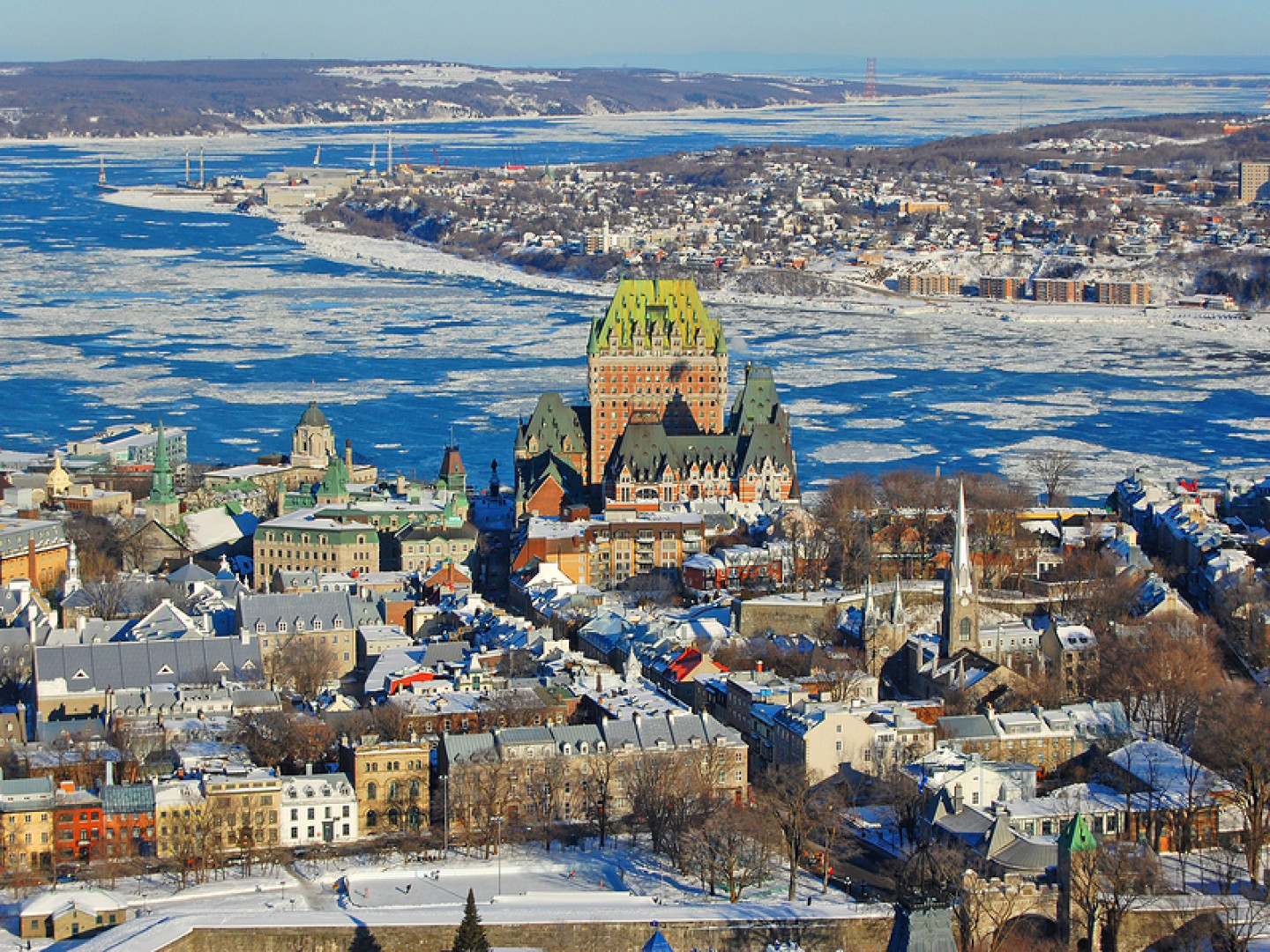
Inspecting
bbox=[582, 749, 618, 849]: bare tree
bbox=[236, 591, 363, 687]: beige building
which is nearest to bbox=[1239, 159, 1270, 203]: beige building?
bbox=[236, 591, 363, 687]: beige building

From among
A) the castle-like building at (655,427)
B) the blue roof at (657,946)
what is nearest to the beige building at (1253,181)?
the castle-like building at (655,427)

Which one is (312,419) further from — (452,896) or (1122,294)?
(1122,294)

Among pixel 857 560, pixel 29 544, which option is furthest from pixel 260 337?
pixel 857 560

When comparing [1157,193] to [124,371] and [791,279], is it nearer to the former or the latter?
[791,279]

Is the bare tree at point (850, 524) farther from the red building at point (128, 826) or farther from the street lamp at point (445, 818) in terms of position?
the red building at point (128, 826)

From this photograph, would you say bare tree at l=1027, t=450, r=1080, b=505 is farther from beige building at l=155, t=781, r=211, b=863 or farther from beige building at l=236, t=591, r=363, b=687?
beige building at l=155, t=781, r=211, b=863

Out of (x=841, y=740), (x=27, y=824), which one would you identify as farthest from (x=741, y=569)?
(x=27, y=824)
